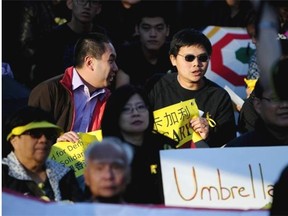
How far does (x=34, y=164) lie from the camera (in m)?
6.17

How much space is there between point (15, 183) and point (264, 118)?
70.5 inches

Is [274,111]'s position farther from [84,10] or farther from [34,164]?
[84,10]

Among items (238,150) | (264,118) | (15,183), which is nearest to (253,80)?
(264,118)

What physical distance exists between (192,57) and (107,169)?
259 centimetres

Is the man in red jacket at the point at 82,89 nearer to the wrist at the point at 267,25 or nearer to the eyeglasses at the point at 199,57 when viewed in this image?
the eyeglasses at the point at 199,57

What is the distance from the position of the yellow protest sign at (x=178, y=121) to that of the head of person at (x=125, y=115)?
0.64m

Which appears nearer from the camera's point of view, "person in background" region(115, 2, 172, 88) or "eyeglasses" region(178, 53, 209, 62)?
"eyeglasses" region(178, 53, 209, 62)

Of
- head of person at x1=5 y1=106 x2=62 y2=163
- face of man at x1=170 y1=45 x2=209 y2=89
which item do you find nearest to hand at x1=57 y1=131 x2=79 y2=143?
head of person at x1=5 y1=106 x2=62 y2=163

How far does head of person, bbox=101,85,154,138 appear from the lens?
6508 mm

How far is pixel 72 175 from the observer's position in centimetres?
628

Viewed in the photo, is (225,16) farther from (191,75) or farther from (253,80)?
(191,75)

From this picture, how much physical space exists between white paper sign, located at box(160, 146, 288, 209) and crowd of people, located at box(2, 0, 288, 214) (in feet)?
0.53

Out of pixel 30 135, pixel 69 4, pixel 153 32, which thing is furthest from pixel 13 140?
pixel 69 4

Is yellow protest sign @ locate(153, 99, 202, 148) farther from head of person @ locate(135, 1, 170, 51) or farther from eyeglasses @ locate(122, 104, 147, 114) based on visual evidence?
head of person @ locate(135, 1, 170, 51)
